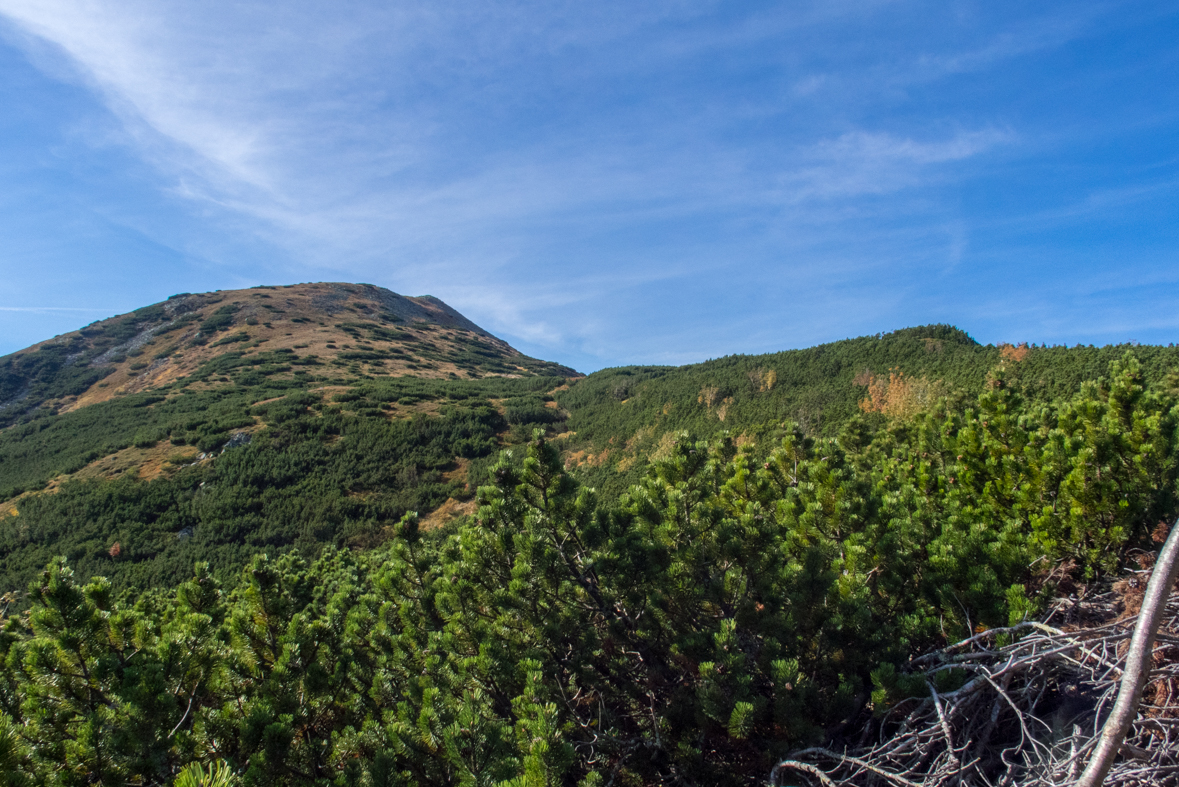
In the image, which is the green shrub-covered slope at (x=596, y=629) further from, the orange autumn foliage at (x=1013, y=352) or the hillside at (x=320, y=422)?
the orange autumn foliage at (x=1013, y=352)

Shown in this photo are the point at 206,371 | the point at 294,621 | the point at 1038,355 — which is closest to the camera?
the point at 294,621

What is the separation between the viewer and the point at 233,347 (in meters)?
77.9

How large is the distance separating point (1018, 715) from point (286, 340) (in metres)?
94.2

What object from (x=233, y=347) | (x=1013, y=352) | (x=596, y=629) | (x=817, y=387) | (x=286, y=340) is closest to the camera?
(x=596, y=629)

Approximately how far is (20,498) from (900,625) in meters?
55.8

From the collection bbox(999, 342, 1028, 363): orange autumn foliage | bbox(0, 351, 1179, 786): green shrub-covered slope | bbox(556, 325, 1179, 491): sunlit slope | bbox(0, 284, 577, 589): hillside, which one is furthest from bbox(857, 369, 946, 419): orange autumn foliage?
bbox(0, 284, 577, 589): hillside

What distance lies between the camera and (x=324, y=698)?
14.0ft

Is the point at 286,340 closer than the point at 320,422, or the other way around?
the point at 320,422

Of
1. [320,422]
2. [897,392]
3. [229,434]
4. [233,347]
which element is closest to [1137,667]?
[897,392]

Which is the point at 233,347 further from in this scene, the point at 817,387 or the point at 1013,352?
the point at 1013,352

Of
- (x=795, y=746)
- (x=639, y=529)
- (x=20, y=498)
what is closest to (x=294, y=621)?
(x=639, y=529)

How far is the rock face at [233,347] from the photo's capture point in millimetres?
71562

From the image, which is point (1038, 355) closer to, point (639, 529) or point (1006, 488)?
point (1006, 488)

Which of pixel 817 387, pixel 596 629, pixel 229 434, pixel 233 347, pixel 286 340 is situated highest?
pixel 286 340
